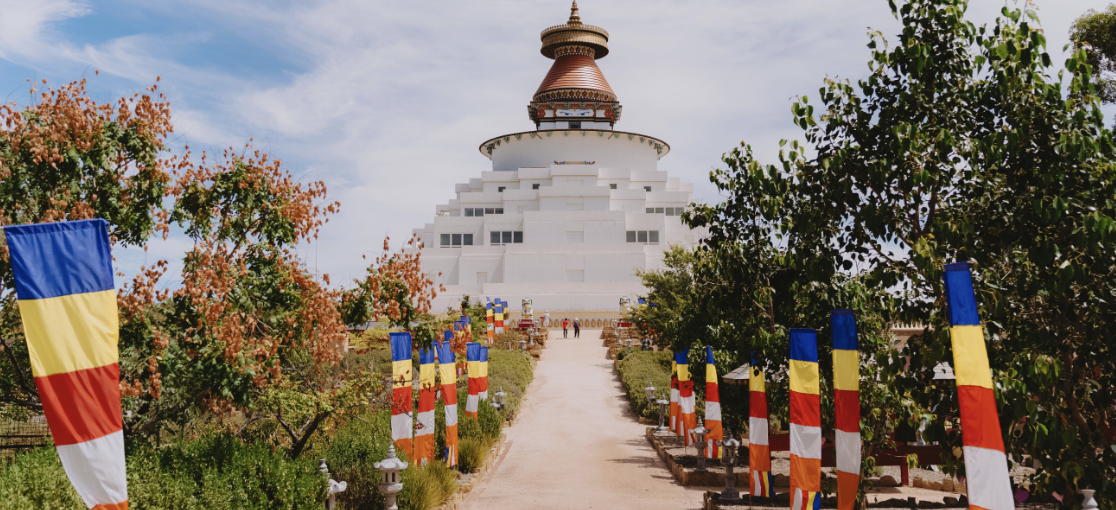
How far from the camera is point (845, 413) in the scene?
6719 millimetres

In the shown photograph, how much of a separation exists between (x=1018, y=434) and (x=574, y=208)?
48.8 meters

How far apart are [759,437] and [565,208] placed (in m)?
44.5

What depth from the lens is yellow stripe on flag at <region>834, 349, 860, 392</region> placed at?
666 cm

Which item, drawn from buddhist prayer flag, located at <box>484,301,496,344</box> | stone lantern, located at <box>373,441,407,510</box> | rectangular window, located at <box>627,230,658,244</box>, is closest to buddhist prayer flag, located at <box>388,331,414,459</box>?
stone lantern, located at <box>373,441,407,510</box>

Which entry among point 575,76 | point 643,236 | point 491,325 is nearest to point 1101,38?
point 491,325

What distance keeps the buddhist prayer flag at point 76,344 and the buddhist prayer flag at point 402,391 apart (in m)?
5.28

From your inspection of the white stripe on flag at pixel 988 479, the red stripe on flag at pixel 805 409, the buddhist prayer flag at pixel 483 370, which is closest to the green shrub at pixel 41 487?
the red stripe on flag at pixel 805 409

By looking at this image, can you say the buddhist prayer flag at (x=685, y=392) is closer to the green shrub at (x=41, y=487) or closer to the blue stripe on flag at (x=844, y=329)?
the blue stripe on flag at (x=844, y=329)

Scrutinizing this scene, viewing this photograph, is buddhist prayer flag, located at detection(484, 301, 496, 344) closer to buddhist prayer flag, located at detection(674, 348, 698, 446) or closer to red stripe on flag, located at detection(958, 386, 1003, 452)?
buddhist prayer flag, located at detection(674, 348, 698, 446)

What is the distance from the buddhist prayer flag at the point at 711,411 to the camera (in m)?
13.0

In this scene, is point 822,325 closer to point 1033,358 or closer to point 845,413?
point 845,413

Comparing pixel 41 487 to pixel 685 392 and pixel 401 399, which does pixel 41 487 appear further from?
pixel 685 392

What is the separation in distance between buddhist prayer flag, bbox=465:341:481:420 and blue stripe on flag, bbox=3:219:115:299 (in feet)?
35.9

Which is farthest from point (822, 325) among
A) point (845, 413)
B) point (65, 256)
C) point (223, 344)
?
point (65, 256)
